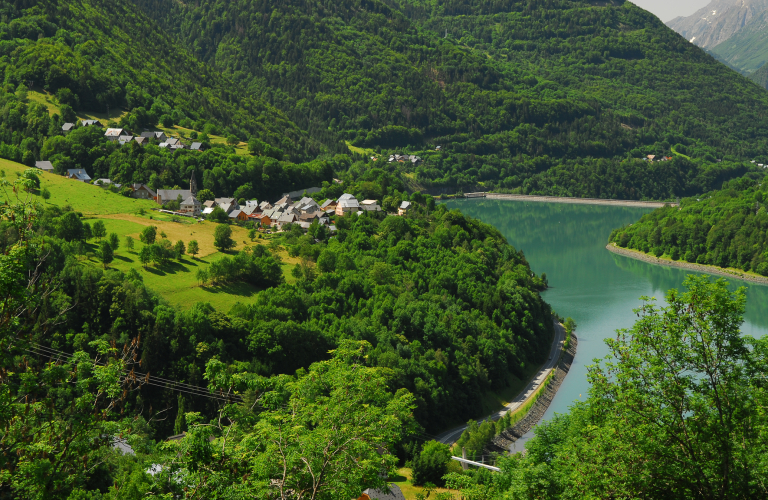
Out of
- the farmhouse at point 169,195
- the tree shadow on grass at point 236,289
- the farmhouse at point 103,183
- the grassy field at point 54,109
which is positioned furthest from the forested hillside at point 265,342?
the grassy field at point 54,109

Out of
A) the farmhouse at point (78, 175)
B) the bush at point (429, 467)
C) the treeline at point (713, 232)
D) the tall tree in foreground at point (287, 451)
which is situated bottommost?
the farmhouse at point (78, 175)

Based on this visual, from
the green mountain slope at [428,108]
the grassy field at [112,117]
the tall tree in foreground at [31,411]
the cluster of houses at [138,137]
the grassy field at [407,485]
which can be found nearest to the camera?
the tall tree in foreground at [31,411]

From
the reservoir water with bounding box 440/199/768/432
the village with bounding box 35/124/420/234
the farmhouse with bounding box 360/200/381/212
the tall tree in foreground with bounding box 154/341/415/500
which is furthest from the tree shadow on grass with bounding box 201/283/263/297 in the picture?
the tall tree in foreground with bounding box 154/341/415/500

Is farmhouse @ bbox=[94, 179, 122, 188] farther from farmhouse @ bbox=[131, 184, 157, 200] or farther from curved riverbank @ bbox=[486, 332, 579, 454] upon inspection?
curved riverbank @ bbox=[486, 332, 579, 454]

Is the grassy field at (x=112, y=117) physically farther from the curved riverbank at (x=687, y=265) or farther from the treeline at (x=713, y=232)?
the treeline at (x=713, y=232)

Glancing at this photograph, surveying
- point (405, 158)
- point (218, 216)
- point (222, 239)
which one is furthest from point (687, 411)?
point (405, 158)

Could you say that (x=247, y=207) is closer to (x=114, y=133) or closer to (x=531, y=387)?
(x=114, y=133)
